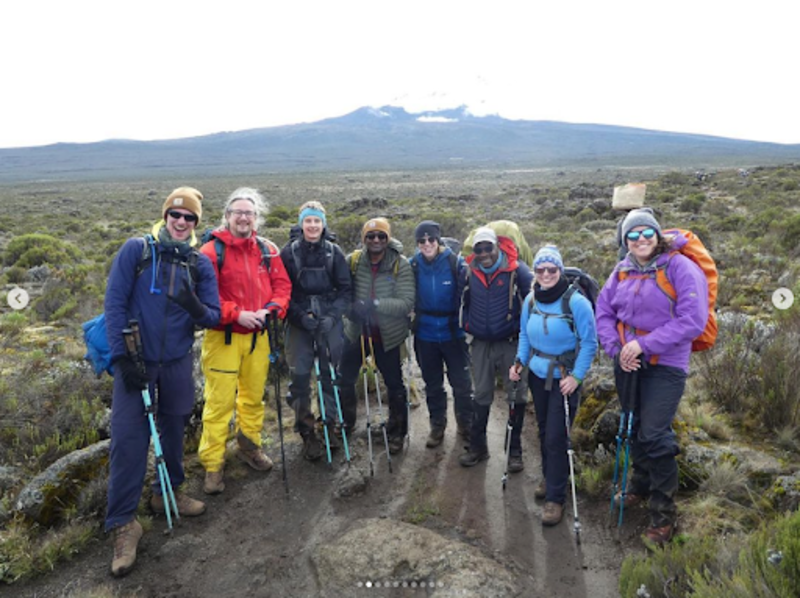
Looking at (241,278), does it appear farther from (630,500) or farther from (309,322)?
(630,500)

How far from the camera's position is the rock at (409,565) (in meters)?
3.44

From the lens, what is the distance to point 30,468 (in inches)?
183

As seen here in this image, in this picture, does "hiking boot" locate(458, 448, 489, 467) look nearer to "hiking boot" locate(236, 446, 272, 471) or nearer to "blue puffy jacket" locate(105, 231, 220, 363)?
"hiking boot" locate(236, 446, 272, 471)

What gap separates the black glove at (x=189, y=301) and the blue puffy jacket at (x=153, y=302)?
33mm

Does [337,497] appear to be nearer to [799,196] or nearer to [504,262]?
[504,262]

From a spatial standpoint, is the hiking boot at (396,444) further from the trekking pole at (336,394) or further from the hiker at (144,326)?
the hiker at (144,326)

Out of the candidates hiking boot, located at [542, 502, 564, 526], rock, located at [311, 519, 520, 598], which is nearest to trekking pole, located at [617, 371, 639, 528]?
hiking boot, located at [542, 502, 564, 526]

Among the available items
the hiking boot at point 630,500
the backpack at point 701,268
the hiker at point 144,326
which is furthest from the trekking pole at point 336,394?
the backpack at point 701,268

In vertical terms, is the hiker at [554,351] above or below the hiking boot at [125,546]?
above

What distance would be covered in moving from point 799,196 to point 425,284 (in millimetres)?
21003

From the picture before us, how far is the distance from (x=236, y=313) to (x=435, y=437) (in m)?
2.63

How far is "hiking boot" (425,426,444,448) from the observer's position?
5621mm

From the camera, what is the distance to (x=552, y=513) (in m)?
4.22

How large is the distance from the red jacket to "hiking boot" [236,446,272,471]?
1349 millimetres
